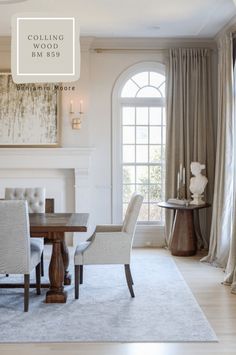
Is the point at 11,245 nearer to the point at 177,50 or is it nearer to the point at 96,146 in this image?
the point at 96,146

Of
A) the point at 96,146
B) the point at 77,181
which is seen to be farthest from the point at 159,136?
the point at 77,181

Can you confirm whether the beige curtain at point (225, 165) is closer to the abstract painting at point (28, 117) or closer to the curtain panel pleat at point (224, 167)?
the curtain panel pleat at point (224, 167)

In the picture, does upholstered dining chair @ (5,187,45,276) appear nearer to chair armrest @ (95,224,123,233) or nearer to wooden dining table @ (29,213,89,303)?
chair armrest @ (95,224,123,233)

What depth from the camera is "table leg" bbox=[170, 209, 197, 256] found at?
6.27 metres

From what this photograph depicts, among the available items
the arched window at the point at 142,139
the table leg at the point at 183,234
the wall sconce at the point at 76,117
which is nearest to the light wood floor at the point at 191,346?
the table leg at the point at 183,234

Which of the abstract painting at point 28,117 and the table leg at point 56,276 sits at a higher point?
the abstract painting at point 28,117

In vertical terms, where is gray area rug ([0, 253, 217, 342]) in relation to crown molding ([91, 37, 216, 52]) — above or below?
below

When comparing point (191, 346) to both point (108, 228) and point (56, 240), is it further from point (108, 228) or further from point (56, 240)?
point (108, 228)

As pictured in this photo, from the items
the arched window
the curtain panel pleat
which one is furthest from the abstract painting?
the curtain panel pleat

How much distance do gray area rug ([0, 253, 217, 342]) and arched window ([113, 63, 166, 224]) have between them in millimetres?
1827

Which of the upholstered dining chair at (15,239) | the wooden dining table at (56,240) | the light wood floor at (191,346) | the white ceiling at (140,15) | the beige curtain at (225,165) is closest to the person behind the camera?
the light wood floor at (191,346)

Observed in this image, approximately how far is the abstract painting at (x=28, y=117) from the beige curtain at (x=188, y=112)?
1.58 meters

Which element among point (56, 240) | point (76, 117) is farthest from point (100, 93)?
point (56, 240)

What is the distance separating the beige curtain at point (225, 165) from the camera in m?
5.54
